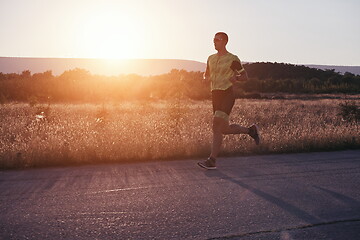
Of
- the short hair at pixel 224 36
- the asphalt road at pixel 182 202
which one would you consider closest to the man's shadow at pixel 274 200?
the asphalt road at pixel 182 202

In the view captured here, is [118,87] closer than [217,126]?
No

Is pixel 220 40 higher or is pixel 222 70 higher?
pixel 220 40

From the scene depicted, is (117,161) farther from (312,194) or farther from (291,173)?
(312,194)

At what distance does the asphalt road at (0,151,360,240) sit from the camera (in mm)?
3723

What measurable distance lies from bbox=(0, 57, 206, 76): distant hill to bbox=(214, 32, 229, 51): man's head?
14469 cm

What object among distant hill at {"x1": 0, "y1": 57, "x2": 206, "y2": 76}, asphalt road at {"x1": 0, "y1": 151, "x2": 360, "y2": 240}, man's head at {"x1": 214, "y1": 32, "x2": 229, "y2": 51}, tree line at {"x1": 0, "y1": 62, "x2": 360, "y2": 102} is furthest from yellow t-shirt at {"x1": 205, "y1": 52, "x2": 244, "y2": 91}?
distant hill at {"x1": 0, "y1": 57, "x2": 206, "y2": 76}

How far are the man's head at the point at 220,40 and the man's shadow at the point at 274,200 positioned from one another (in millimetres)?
1803

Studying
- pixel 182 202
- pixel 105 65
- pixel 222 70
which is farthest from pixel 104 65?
pixel 182 202

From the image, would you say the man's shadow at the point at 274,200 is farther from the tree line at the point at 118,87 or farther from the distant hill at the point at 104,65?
the distant hill at the point at 104,65

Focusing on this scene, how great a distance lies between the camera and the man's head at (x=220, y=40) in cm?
638

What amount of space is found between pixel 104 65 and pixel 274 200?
17334 cm

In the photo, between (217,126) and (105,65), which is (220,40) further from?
(105,65)

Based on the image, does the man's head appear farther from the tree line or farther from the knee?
the tree line

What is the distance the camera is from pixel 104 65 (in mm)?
173875
